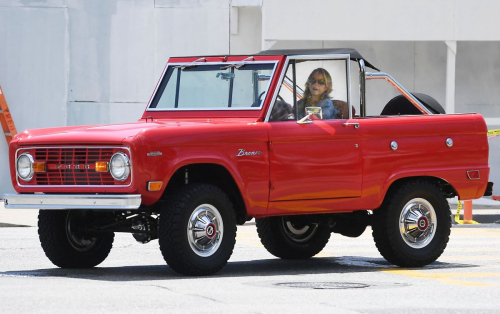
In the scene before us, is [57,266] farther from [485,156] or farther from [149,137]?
[485,156]

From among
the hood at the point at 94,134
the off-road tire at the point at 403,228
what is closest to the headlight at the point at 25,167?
the hood at the point at 94,134

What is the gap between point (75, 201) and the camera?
1088 cm

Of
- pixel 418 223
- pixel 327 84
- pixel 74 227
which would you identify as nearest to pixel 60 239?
pixel 74 227

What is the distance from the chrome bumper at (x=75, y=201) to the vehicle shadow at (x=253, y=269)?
0.73 metres

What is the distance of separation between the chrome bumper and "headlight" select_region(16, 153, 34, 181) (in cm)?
23

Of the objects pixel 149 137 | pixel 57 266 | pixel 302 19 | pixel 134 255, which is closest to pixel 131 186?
pixel 149 137

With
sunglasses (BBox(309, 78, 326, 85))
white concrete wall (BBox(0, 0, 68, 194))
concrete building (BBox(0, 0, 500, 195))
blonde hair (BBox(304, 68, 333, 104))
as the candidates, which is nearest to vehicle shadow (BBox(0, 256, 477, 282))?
blonde hair (BBox(304, 68, 333, 104))

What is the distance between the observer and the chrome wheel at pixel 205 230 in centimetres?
1102

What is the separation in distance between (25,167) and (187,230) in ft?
5.59

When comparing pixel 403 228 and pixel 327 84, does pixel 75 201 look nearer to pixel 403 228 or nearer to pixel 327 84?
pixel 327 84

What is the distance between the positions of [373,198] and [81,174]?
3.03 meters

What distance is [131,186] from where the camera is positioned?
10719 millimetres

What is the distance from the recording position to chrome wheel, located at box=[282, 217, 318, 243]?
1358cm

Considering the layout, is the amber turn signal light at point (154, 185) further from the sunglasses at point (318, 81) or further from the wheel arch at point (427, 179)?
the wheel arch at point (427, 179)
